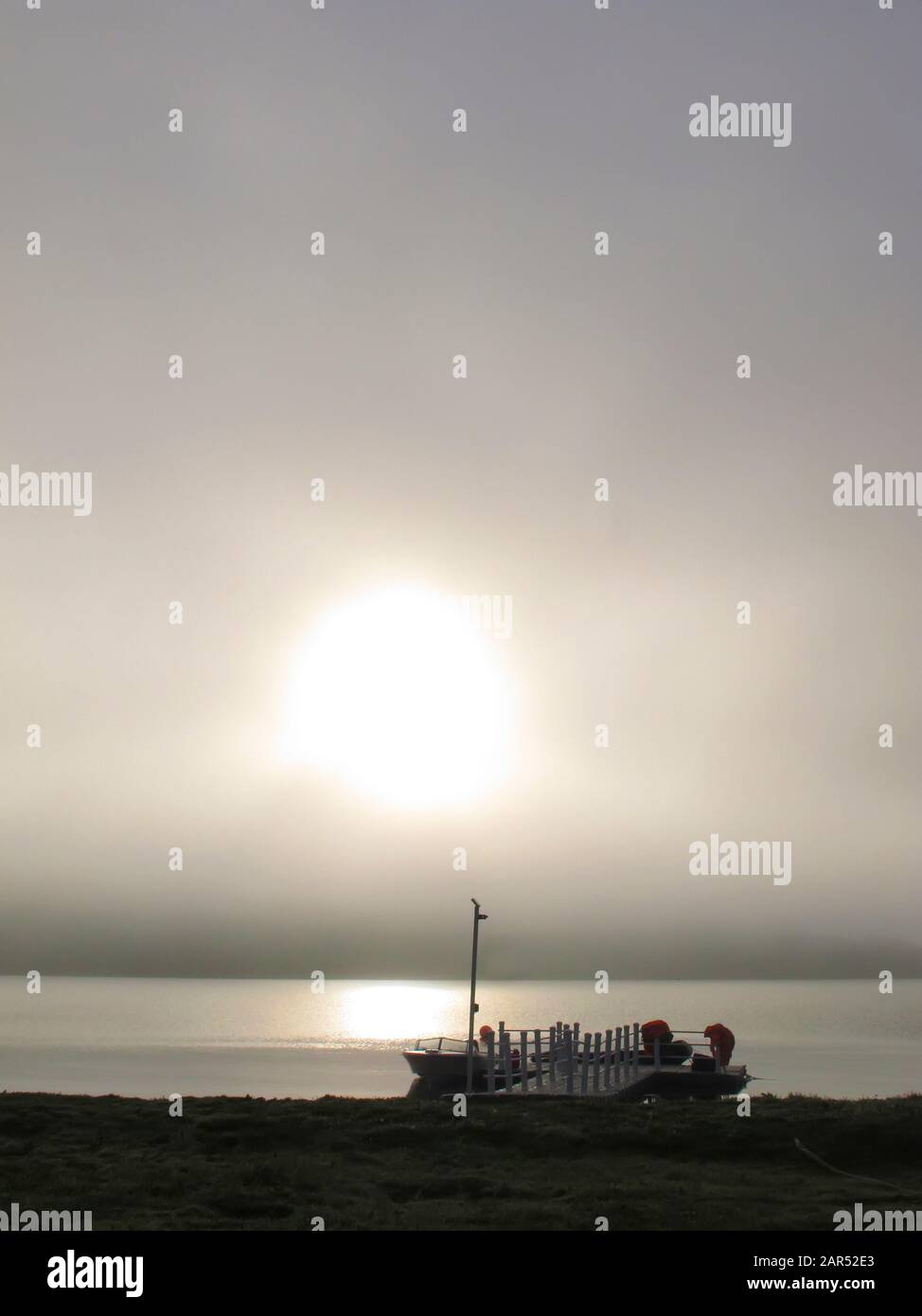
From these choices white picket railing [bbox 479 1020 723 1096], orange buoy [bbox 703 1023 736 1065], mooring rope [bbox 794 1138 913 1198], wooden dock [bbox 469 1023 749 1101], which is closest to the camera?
mooring rope [bbox 794 1138 913 1198]

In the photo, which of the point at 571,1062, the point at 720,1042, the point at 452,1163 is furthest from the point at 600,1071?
the point at 452,1163

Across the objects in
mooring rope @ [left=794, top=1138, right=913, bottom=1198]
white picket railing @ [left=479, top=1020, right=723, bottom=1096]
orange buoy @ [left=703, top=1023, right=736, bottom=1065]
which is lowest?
orange buoy @ [left=703, top=1023, right=736, bottom=1065]

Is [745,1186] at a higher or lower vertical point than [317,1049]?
higher

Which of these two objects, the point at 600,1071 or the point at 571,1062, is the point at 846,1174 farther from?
the point at 600,1071

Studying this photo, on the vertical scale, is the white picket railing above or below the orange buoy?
above

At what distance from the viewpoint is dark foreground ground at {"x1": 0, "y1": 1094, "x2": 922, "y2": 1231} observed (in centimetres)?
1579

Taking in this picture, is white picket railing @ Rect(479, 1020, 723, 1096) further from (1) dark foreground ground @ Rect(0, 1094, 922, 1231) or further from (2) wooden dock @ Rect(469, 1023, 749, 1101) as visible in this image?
(1) dark foreground ground @ Rect(0, 1094, 922, 1231)

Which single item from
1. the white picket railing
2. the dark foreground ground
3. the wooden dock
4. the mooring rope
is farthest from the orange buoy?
the mooring rope

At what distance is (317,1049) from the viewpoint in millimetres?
134625

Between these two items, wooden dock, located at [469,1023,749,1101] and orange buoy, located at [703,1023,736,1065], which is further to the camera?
orange buoy, located at [703,1023,736,1065]

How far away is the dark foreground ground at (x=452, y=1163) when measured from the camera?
15789mm
